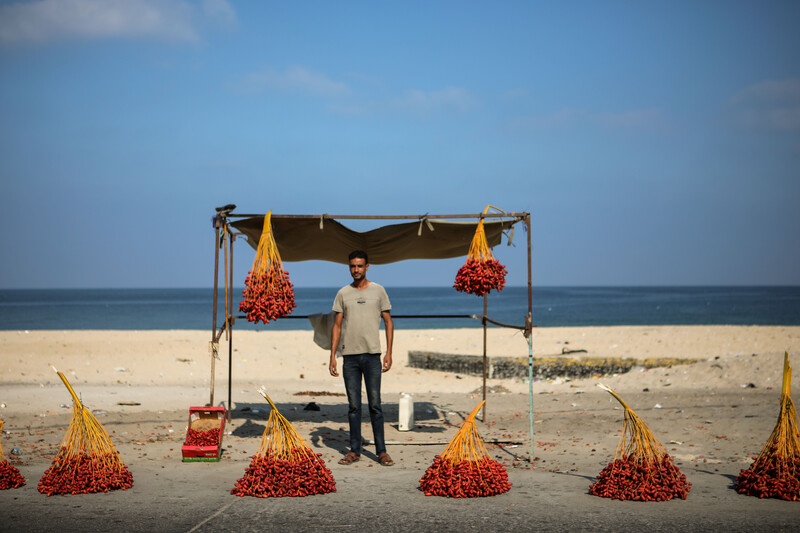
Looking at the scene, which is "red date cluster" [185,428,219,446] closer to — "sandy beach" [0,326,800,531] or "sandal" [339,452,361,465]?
"sandy beach" [0,326,800,531]

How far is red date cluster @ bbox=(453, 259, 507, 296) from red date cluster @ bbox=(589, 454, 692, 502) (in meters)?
3.13

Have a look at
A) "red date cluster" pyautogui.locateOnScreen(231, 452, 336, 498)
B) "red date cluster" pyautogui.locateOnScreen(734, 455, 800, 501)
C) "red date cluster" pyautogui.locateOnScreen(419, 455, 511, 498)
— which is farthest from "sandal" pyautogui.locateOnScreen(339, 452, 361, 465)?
"red date cluster" pyautogui.locateOnScreen(734, 455, 800, 501)

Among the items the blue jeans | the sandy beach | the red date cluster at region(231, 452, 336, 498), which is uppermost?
the blue jeans

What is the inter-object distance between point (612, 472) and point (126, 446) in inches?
239

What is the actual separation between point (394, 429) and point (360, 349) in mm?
3041

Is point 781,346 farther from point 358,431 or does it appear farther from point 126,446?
point 126,446

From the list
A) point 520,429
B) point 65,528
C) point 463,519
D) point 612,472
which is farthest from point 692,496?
point 65,528

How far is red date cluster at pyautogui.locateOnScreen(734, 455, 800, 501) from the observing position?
20.8ft

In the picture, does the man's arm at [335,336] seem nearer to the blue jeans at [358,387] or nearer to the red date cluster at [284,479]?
the blue jeans at [358,387]

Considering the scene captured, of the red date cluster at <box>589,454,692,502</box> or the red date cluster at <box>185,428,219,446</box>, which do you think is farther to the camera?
the red date cluster at <box>185,428,219,446</box>

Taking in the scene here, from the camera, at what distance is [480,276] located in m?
9.21

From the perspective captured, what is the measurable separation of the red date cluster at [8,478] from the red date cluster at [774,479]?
685 cm

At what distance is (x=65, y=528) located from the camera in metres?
5.44

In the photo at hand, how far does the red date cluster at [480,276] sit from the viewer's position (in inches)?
363
